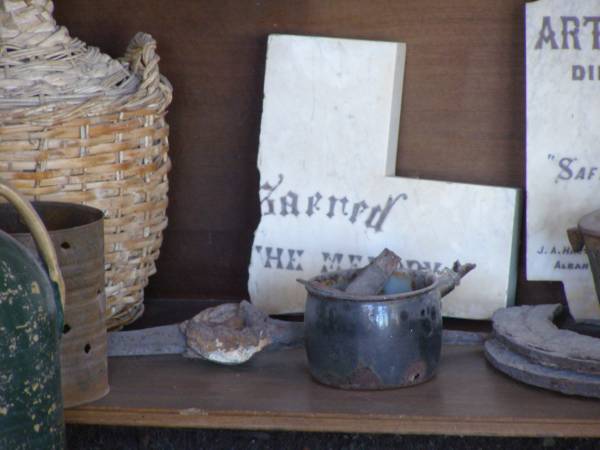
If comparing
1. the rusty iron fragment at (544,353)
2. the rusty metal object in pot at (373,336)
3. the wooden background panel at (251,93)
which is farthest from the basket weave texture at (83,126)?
the rusty iron fragment at (544,353)

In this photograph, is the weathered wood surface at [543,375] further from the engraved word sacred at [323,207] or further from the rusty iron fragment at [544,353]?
the engraved word sacred at [323,207]

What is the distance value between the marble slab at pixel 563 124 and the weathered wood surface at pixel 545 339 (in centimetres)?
13

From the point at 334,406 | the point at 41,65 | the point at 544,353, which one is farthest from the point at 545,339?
the point at 41,65

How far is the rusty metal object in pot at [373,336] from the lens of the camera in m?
1.29

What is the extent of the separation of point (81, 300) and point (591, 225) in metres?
0.65

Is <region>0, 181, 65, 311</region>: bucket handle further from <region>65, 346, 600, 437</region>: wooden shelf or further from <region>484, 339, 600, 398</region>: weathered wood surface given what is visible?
<region>484, 339, 600, 398</region>: weathered wood surface

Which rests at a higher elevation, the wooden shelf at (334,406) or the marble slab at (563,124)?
the marble slab at (563,124)

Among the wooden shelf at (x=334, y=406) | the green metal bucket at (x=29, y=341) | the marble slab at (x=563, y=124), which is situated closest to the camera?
the green metal bucket at (x=29, y=341)

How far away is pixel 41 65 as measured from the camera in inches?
54.0

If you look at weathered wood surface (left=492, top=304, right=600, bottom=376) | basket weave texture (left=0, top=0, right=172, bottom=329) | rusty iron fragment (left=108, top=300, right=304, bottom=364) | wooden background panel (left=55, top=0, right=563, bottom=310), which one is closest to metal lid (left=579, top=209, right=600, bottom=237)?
weathered wood surface (left=492, top=304, right=600, bottom=376)

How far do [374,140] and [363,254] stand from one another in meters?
0.17

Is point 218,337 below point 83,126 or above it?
below

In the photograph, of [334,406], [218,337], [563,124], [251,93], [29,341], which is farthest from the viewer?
[251,93]

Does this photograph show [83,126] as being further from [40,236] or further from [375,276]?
[375,276]
